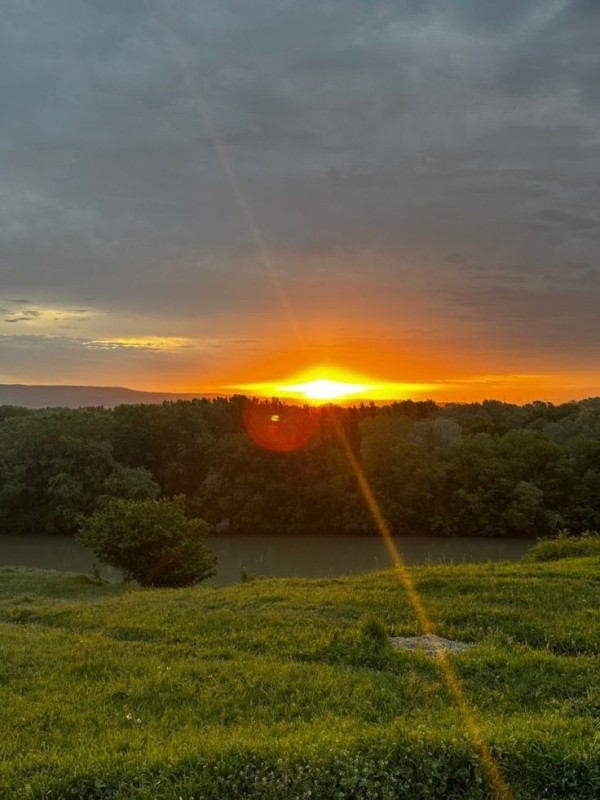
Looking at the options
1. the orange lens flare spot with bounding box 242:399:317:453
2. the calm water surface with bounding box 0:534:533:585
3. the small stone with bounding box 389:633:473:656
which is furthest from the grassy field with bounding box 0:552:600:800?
the orange lens flare spot with bounding box 242:399:317:453

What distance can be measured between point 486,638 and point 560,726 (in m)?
2.47

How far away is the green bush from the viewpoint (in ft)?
48.2

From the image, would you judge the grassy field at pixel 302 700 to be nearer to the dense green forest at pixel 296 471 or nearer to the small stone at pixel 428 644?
the small stone at pixel 428 644

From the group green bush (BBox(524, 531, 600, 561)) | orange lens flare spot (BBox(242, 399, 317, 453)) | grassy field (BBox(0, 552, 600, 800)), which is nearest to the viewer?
grassy field (BBox(0, 552, 600, 800))

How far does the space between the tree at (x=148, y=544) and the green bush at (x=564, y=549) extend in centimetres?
887

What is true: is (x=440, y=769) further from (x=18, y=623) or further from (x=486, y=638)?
(x=18, y=623)

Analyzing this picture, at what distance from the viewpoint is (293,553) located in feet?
116

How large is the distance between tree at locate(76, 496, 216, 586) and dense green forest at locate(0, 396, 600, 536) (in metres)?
22.8

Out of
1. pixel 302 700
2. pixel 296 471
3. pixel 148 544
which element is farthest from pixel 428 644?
pixel 296 471

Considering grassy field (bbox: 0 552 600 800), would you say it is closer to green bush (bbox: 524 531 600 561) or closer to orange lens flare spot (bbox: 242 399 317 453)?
green bush (bbox: 524 531 600 561)

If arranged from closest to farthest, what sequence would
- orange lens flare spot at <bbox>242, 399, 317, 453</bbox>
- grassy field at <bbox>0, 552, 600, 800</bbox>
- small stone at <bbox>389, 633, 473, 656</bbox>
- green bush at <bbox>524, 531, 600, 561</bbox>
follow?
grassy field at <bbox>0, 552, 600, 800</bbox>, small stone at <bbox>389, 633, 473, 656</bbox>, green bush at <bbox>524, 531, 600, 561</bbox>, orange lens flare spot at <bbox>242, 399, 317, 453</bbox>

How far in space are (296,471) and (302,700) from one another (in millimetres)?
45559

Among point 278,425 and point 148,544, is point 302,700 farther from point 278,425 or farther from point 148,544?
point 278,425

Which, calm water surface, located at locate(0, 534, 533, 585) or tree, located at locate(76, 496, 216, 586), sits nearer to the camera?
tree, located at locate(76, 496, 216, 586)
